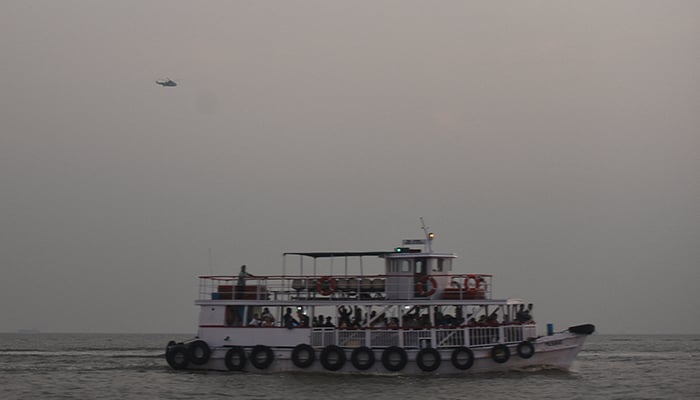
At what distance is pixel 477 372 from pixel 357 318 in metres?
5.13

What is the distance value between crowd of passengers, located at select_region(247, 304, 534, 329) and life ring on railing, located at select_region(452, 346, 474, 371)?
1.09m

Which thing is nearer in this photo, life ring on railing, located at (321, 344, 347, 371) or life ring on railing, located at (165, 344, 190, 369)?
life ring on railing, located at (321, 344, 347, 371)

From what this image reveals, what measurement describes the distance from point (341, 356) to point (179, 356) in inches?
279

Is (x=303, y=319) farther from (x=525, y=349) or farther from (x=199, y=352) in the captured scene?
(x=525, y=349)

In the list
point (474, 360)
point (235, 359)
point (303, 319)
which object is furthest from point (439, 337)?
point (235, 359)

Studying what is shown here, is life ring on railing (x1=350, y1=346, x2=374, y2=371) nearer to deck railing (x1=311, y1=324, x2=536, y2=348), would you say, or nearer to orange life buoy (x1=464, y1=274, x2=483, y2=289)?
deck railing (x1=311, y1=324, x2=536, y2=348)

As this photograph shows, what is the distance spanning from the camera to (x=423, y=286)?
37000 mm

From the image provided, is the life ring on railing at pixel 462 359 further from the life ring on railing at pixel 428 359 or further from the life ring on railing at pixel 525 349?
the life ring on railing at pixel 525 349

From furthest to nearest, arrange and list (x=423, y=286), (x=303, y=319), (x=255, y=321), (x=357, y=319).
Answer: (x=255, y=321)
(x=303, y=319)
(x=357, y=319)
(x=423, y=286)

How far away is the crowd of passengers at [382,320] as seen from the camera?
3619 centimetres

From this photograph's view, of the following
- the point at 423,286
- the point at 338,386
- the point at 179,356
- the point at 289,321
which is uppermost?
the point at 423,286

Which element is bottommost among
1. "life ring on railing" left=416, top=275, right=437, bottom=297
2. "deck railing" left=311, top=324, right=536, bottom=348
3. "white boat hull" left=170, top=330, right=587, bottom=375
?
"white boat hull" left=170, top=330, right=587, bottom=375

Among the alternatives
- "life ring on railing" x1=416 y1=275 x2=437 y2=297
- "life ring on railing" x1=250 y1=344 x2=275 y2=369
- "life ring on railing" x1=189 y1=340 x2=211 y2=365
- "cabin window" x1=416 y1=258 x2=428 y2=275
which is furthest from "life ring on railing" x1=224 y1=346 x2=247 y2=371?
"cabin window" x1=416 y1=258 x2=428 y2=275

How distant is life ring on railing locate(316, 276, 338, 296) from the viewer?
1468 inches
